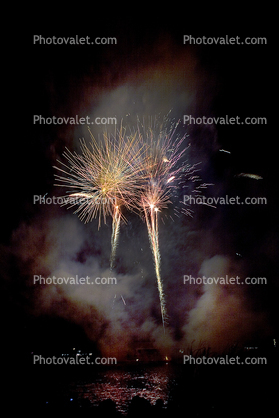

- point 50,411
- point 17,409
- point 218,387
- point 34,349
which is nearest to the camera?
point 218,387

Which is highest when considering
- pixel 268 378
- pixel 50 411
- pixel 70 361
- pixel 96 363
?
pixel 268 378

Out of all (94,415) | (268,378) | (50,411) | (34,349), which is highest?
(268,378)

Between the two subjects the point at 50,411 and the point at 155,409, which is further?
the point at 50,411

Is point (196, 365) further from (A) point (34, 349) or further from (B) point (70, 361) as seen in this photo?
(B) point (70, 361)

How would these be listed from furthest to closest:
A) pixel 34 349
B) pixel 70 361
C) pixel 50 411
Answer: pixel 70 361 → pixel 34 349 → pixel 50 411

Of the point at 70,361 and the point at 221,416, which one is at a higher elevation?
the point at 221,416

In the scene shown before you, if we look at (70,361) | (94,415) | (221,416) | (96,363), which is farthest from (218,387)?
(96,363)

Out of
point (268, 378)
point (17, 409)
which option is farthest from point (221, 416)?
point (17, 409)

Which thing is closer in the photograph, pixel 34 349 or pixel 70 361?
pixel 34 349

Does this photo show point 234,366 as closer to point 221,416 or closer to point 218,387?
point 218,387
